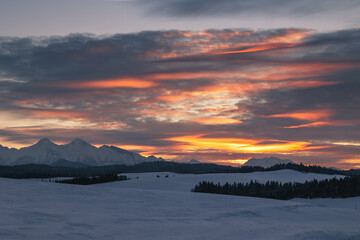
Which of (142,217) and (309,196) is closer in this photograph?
(142,217)

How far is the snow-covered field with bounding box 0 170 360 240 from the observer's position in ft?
72.4

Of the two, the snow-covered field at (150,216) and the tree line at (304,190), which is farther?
the tree line at (304,190)

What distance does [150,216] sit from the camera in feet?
91.5

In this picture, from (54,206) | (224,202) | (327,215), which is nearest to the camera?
(54,206)

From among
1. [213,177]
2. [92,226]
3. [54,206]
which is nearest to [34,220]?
[92,226]

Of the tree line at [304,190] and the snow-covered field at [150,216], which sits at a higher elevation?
the tree line at [304,190]

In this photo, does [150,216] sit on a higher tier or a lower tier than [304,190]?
lower

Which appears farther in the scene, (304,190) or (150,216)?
(304,190)

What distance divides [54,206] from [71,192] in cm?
690

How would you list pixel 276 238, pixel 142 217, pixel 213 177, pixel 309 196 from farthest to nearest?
pixel 213 177 → pixel 309 196 → pixel 142 217 → pixel 276 238

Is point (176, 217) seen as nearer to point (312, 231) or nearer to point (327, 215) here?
point (312, 231)

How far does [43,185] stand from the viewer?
38.5 m

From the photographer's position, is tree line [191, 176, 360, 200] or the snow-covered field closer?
the snow-covered field

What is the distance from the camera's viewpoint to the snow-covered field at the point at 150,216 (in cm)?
2208
